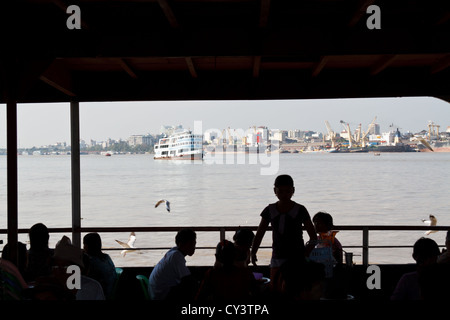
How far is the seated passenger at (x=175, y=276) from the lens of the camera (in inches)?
136

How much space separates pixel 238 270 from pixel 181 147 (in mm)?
94501

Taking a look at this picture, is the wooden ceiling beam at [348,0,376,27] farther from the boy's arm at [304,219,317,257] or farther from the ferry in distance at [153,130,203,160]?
the ferry in distance at [153,130,203,160]

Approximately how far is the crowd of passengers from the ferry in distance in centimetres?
8494

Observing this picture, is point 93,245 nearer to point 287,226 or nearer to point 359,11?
point 287,226

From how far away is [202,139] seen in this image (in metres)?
104

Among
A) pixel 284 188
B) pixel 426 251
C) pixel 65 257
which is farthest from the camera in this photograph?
pixel 284 188

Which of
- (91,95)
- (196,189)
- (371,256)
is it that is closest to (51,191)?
(196,189)

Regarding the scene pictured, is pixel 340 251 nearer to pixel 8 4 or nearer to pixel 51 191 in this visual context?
pixel 8 4

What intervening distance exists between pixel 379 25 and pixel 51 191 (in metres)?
51.5

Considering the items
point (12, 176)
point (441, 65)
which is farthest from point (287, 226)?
point (441, 65)

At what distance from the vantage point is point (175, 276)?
351cm

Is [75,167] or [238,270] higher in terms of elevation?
[75,167]

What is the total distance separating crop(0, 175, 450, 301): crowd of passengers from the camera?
7.05 feet

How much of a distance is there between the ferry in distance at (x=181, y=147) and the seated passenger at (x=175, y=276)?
85.4 m
